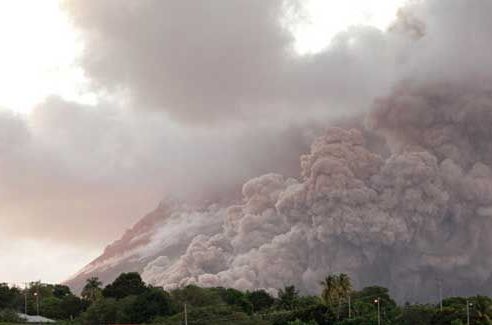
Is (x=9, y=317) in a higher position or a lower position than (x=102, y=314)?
higher

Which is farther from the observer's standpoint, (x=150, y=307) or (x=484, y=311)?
(x=150, y=307)

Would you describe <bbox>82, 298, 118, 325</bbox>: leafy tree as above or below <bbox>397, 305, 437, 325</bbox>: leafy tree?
above

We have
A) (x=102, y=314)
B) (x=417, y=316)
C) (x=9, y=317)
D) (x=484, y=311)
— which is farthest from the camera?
(x=102, y=314)

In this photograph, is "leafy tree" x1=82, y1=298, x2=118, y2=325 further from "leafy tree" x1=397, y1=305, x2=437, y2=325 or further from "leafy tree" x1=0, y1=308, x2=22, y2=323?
"leafy tree" x1=397, y1=305, x2=437, y2=325

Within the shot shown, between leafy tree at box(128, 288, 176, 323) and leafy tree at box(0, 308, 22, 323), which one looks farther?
leafy tree at box(128, 288, 176, 323)

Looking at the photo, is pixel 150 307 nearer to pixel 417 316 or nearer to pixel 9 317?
pixel 9 317

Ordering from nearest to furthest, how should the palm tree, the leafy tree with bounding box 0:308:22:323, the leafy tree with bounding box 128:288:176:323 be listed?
the palm tree → the leafy tree with bounding box 0:308:22:323 → the leafy tree with bounding box 128:288:176:323

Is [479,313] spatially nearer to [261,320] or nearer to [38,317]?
[261,320]

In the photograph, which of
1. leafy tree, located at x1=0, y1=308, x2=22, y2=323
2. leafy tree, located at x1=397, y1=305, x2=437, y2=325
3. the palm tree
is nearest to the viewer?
the palm tree

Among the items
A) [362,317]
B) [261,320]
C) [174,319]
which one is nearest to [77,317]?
[174,319]

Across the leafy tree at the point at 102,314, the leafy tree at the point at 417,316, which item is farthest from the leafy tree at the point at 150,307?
the leafy tree at the point at 417,316

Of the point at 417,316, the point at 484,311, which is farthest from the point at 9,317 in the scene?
the point at 484,311

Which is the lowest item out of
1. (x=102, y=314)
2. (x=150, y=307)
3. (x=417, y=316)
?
(x=417, y=316)

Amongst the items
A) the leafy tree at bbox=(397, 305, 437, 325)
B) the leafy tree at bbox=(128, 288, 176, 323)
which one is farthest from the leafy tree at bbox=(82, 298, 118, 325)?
the leafy tree at bbox=(397, 305, 437, 325)
